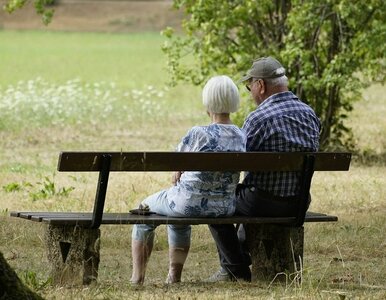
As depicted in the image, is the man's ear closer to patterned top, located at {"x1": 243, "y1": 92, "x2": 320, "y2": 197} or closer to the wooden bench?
patterned top, located at {"x1": 243, "y1": 92, "x2": 320, "y2": 197}

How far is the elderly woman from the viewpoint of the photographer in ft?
25.1

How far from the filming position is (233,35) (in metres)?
16.1

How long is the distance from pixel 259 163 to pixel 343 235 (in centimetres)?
271

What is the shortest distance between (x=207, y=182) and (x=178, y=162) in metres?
0.36

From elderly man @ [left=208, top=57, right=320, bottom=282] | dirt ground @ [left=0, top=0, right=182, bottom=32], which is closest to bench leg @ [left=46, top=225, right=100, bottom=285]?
elderly man @ [left=208, top=57, right=320, bottom=282]

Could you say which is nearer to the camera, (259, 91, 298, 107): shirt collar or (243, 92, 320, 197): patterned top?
(243, 92, 320, 197): patterned top

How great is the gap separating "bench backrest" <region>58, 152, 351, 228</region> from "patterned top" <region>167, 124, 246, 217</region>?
0.22m

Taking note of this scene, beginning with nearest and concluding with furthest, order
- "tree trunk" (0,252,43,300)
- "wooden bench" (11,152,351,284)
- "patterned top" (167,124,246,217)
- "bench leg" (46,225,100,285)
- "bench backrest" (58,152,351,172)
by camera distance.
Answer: "tree trunk" (0,252,43,300), "bench backrest" (58,152,351,172), "wooden bench" (11,152,351,284), "bench leg" (46,225,100,285), "patterned top" (167,124,246,217)

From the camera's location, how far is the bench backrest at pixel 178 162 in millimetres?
7195

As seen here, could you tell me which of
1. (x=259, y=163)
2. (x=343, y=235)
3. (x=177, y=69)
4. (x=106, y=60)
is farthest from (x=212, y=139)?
(x=106, y=60)

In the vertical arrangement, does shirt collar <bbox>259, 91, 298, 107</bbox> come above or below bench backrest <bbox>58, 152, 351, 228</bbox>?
above

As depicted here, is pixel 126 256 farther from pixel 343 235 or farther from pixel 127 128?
pixel 127 128

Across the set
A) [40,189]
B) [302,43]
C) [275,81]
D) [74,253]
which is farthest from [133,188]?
[74,253]

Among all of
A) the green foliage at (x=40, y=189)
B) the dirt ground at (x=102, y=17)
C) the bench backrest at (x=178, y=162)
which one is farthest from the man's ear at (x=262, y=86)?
the dirt ground at (x=102, y=17)
